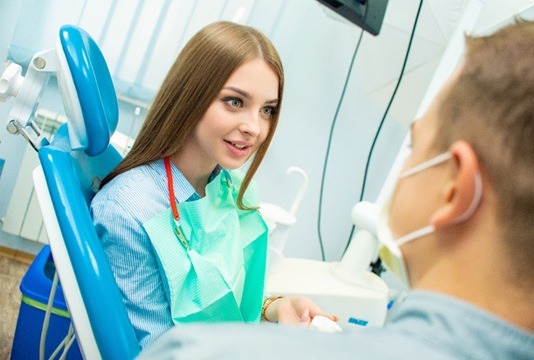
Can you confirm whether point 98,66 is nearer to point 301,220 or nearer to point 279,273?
point 279,273

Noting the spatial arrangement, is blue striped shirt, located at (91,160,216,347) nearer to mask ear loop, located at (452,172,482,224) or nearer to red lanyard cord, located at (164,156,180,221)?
red lanyard cord, located at (164,156,180,221)

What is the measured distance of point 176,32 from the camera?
6.61ft

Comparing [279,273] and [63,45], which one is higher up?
[63,45]

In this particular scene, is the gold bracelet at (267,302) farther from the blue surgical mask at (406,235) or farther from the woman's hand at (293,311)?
the blue surgical mask at (406,235)

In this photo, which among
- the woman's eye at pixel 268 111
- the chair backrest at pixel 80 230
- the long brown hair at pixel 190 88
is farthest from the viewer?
the woman's eye at pixel 268 111

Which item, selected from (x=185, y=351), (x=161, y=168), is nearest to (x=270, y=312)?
(x=161, y=168)

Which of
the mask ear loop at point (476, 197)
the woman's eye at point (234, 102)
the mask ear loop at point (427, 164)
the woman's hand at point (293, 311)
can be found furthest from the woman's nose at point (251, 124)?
the mask ear loop at point (476, 197)

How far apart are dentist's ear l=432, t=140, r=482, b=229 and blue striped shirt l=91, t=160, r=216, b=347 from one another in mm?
606

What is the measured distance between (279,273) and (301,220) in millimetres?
845

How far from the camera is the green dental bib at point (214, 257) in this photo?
3.06 feet

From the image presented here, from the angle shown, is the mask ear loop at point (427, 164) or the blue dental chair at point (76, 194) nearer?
the mask ear loop at point (427, 164)

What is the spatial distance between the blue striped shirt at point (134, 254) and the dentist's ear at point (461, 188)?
61 cm

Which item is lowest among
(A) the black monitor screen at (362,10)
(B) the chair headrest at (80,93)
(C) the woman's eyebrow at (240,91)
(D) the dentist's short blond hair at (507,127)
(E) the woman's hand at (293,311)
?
(E) the woman's hand at (293,311)

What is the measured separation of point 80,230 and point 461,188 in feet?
1.86
